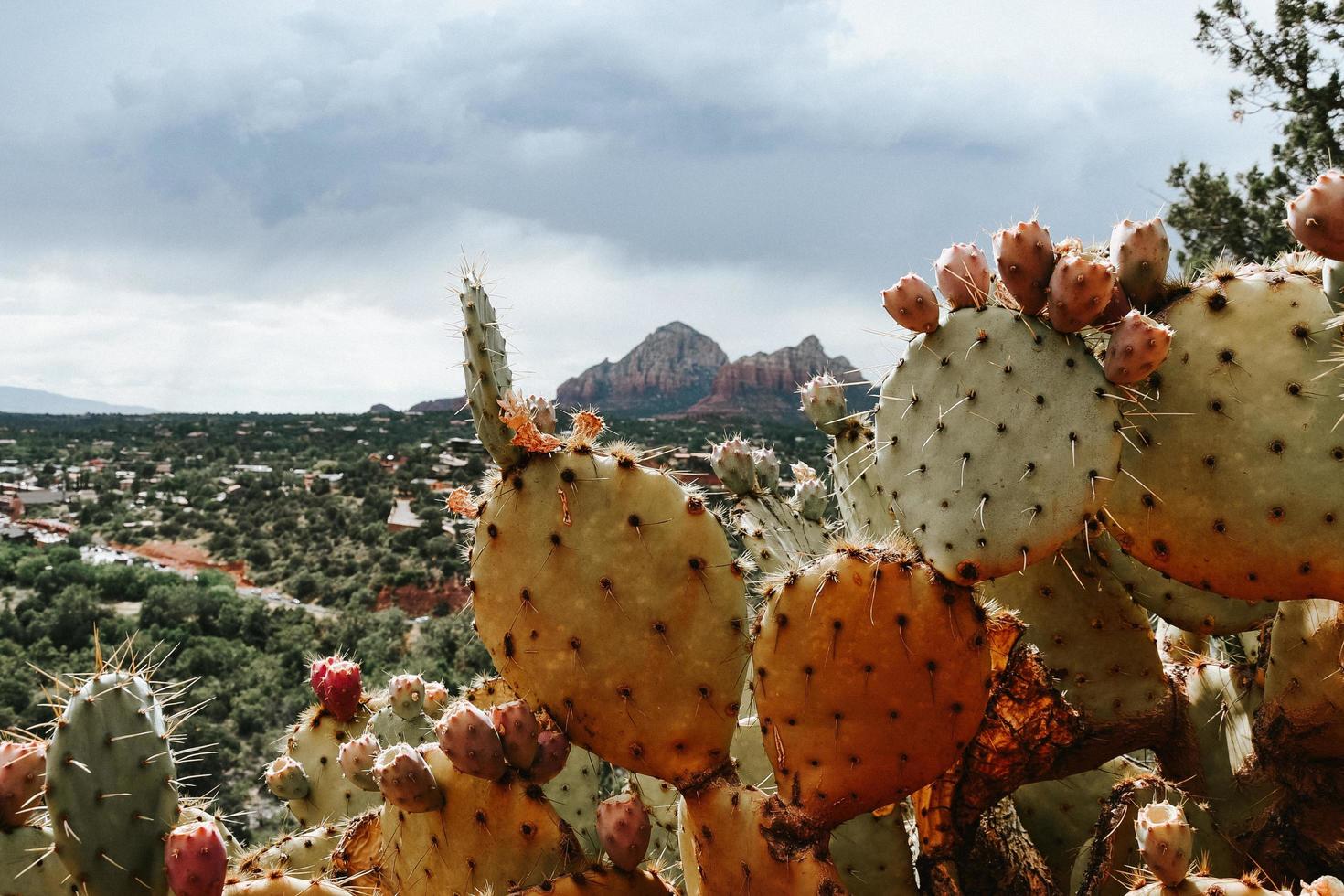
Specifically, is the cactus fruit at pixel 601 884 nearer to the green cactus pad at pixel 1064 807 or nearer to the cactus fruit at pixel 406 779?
the cactus fruit at pixel 406 779

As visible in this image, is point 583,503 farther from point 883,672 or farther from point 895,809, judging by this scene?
point 895,809

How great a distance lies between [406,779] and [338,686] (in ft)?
4.53

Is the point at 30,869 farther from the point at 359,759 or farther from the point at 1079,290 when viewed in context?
the point at 1079,290

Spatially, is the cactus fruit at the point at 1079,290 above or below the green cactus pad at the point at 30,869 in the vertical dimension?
above

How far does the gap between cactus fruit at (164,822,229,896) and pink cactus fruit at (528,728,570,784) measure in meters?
0.60

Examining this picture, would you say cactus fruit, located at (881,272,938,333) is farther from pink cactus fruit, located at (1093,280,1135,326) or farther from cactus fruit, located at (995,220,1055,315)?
pink cactus fruit, located at (1093,280,1135,326)

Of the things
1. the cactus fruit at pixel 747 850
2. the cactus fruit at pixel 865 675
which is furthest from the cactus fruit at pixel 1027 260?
the cactus fruit at pixel 747 850

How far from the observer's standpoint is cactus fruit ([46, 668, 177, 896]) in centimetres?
171

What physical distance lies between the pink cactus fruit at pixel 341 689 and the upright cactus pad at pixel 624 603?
1403 millimetres

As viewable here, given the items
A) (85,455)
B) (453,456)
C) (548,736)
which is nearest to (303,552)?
(453,456)

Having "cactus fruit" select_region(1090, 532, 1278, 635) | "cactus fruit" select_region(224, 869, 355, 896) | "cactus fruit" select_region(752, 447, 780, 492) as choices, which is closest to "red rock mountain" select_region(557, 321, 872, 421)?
"cactus fruit" select_region(752, 447, 780, 492)

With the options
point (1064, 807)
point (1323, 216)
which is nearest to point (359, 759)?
point (1064, 807)

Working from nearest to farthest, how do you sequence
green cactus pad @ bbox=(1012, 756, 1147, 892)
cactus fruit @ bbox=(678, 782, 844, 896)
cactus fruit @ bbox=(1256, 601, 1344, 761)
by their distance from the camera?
cactus fruit @ bbox=(678, 782, 844, 896) < cactus fruit @ bbox=(1256, 601, 1344, 761) < green cactus pad @ bbox=(1012, 756, 1147, 892)

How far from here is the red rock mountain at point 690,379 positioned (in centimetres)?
6406
